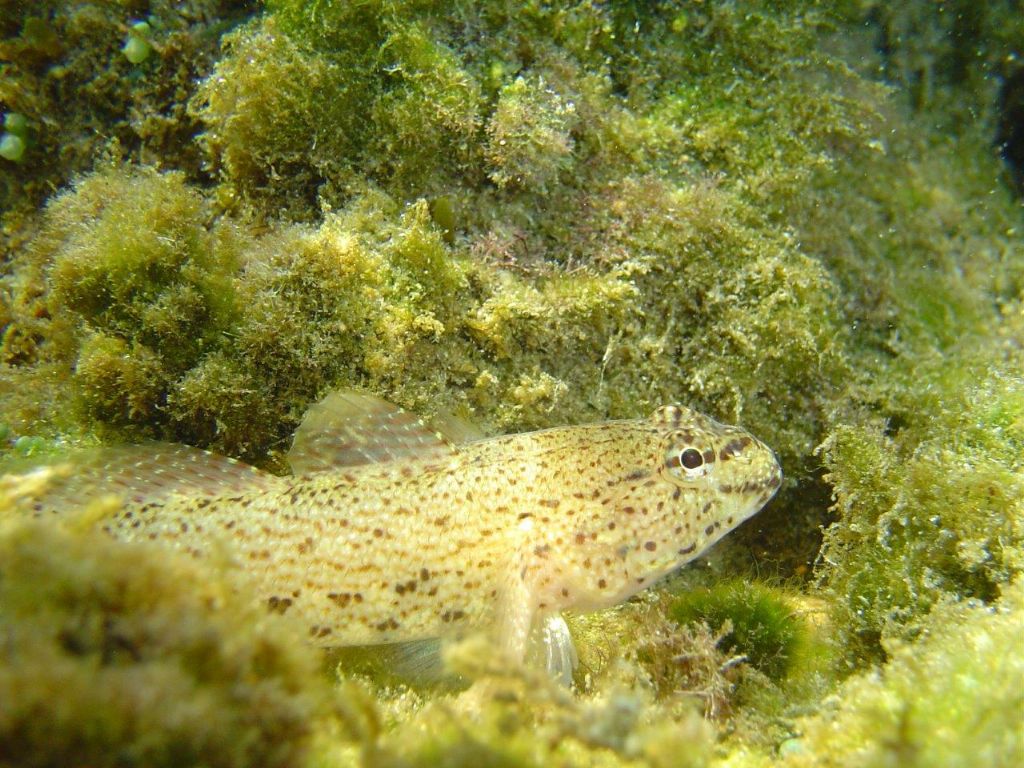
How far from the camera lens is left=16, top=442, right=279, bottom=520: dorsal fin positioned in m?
3.13

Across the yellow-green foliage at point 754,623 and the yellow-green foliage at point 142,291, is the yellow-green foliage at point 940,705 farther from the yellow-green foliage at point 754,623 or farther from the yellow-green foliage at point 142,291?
the yellow-green foliage at point 142,291

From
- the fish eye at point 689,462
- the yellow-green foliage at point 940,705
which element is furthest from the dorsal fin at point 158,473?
the yellow-green foliage at point 940,705

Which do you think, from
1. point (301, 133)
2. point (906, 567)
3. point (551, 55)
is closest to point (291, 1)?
point (301, 133)

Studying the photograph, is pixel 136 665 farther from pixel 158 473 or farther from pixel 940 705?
pixel 940 705

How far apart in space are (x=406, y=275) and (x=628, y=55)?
253 cm

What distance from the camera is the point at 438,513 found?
121 inches

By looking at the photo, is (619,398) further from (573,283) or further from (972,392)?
(972,392)

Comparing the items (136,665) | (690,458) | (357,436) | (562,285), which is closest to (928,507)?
(690,458)

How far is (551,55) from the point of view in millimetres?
4055

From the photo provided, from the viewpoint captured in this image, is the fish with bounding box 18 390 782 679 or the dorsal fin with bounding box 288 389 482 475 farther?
the dorsal fin with bounding box 288 389 482 475

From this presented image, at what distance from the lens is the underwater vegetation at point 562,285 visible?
3258 mm

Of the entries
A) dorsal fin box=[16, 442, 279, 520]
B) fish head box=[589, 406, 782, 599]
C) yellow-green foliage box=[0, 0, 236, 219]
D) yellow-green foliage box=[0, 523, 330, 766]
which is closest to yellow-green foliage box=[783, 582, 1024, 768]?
fish head box=[589, 406, 782, 599]

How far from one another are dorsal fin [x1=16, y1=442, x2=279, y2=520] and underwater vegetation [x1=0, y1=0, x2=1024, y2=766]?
0.39m

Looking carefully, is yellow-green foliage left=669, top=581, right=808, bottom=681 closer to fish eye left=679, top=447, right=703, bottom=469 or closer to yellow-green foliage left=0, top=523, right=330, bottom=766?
fish eye left=679, top=447, right=703, bottom=469
